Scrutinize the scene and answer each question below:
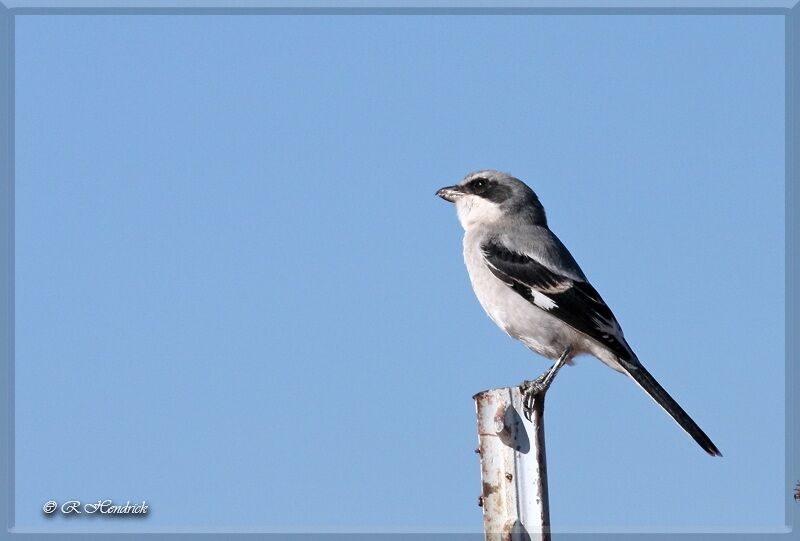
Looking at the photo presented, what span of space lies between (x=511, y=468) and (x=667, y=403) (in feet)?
7.54

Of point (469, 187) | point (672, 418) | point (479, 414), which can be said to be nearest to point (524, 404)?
point (479, 414)

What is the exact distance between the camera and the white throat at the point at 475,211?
9281 millimetres

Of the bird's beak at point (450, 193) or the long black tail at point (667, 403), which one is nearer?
the long black tail at point (667, 403)

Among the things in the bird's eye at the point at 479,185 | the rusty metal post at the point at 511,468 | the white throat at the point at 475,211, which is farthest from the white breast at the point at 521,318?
the rusty metal post at the point at 511,468

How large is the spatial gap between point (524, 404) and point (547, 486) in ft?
1.72

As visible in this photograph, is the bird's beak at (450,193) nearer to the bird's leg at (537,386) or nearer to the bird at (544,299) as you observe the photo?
the bird at (544,299)

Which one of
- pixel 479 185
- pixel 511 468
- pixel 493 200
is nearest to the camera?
pixel 511 468

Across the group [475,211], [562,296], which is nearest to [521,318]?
[562,296]

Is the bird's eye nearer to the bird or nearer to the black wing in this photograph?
the bird

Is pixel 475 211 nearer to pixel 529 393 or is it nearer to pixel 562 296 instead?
pixel 562 296

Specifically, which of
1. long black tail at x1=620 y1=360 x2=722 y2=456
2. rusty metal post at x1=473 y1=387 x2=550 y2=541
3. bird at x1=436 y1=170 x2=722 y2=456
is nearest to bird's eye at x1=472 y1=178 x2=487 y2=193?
bird at x1=436 y1=170 x2=722 y2=456

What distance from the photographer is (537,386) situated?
6.43 meters

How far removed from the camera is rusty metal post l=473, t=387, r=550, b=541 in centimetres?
550

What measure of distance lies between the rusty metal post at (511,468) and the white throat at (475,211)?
3.46m
